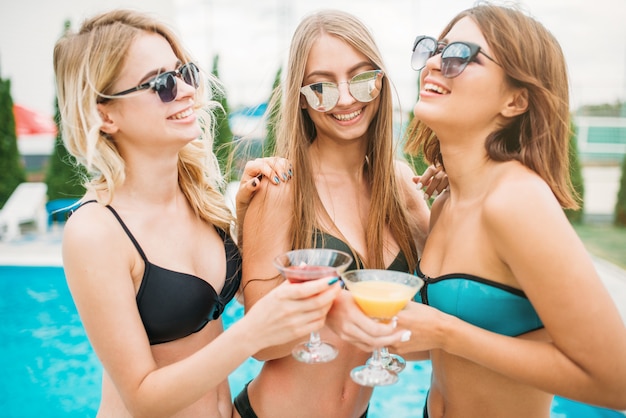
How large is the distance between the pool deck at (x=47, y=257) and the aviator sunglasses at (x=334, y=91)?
4.99 meters

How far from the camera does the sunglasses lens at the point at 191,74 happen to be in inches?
86.8

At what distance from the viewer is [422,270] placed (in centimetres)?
227

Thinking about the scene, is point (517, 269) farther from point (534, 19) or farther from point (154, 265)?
point (154, 265)

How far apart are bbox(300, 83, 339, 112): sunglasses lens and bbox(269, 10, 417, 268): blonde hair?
0.08 meters

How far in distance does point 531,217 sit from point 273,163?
53.0 inches

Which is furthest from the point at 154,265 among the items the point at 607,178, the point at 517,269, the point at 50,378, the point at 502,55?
the point at 607,178

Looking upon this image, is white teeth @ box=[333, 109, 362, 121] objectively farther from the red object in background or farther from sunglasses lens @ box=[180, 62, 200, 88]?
the red object in background

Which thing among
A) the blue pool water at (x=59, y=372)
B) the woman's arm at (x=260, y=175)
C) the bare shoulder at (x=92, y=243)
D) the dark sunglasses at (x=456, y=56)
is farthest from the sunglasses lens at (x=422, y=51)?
the blue pool water at (x=59, y=372)

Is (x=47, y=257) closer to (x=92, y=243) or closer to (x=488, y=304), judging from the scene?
(x=92, y=243)

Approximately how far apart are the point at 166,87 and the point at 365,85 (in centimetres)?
99

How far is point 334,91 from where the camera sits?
2.33 meters

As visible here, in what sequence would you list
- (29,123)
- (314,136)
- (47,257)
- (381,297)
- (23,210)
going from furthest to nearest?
(29,123) < (23,210) < (47,257) < (314,136) < (381,297)

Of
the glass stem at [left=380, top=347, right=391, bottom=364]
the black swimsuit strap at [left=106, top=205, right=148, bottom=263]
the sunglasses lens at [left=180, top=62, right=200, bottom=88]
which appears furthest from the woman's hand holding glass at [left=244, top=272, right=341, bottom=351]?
the sunglasses lens at [left=180, top=62, right=200, bottom=88]

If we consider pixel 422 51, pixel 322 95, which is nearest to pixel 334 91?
pixel 322 95
